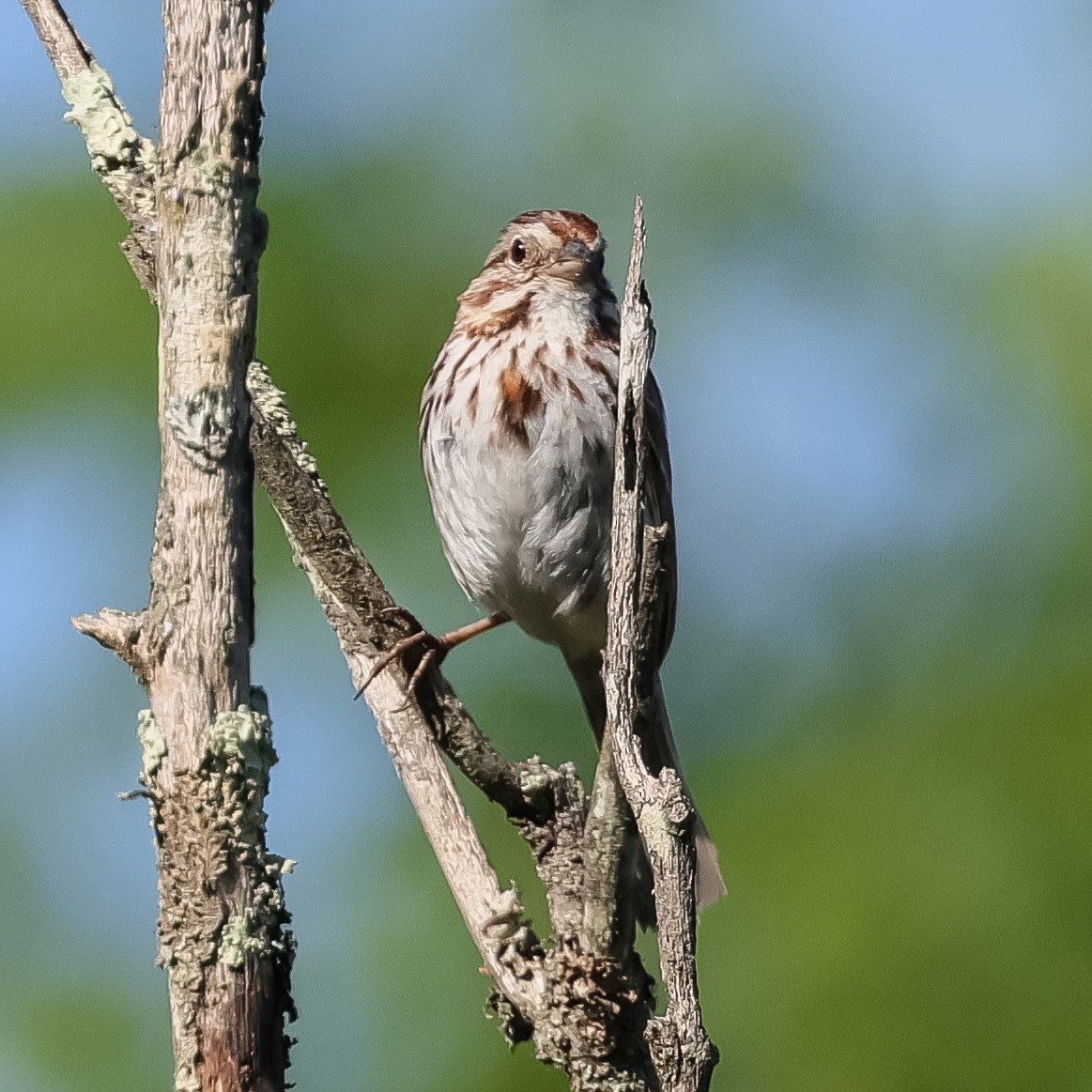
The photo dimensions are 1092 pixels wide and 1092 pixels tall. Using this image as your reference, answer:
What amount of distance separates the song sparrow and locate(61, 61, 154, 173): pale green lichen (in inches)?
60.5

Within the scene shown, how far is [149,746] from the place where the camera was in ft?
8.73

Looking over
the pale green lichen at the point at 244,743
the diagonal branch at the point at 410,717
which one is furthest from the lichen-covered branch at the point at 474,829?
A: the pale green lichen at the point at 244,743

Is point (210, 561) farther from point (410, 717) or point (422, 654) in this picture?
point (422, 654)

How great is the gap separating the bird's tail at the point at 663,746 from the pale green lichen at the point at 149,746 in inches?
55.2

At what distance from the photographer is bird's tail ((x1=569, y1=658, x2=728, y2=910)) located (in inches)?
169

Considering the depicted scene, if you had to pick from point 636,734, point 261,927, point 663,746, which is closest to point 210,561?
point 261,927

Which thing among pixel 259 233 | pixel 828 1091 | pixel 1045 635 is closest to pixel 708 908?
pixel 828 1091

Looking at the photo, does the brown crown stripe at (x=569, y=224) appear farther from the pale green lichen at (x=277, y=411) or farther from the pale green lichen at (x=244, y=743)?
the pale green lichen at (x=244, y=743)

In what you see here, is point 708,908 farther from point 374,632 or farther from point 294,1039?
point 294,1039

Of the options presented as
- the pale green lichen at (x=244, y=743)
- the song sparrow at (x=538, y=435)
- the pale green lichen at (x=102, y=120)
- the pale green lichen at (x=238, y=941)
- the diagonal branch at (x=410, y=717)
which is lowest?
the pale green lichen at (x=238, y=941)

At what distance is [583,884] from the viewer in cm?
350

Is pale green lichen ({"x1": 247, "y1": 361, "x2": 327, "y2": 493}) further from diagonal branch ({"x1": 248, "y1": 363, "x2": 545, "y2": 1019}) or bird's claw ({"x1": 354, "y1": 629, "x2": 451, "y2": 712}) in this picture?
bird's claw ({"x1": 354, "y1": 629, "x2": 451, "y2": 712})

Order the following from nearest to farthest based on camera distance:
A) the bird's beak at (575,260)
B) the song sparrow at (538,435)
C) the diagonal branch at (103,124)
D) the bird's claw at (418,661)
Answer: the diagonal branch at (103,124), the bird's claw at (418,661), the song sparrow at (538,435), the bird's beak at (575,260)

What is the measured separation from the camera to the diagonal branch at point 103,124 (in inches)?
130
